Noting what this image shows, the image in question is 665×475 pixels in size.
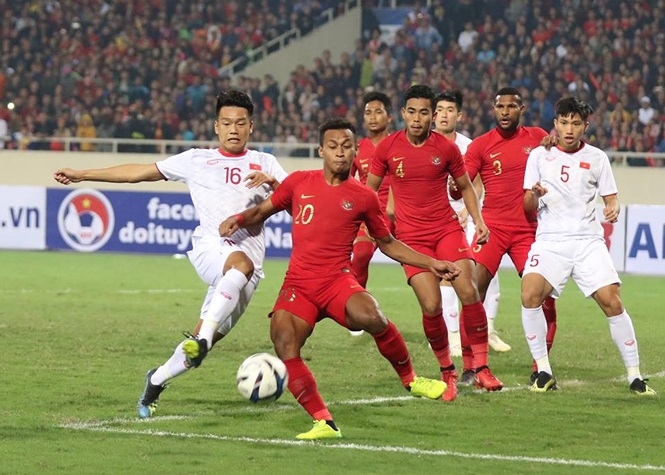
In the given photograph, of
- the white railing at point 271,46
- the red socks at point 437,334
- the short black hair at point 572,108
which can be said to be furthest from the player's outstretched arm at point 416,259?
the white railing at point 271,46

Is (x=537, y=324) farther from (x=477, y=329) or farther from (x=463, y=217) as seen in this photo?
(x=463, y=217)

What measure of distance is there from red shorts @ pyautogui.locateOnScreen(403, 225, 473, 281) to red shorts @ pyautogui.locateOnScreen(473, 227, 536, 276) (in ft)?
2.67

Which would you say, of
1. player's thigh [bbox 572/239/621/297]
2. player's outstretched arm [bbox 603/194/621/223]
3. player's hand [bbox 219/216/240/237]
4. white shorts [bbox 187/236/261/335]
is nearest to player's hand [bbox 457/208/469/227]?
player's thigh [bbox 572/239/621/297]

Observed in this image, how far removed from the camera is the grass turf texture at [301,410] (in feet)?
23.9

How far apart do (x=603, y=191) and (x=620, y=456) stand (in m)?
3.08

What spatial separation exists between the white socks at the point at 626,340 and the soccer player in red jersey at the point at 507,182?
1063 mm

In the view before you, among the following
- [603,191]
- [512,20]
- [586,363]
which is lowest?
[586,363]

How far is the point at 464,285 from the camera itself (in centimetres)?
1009

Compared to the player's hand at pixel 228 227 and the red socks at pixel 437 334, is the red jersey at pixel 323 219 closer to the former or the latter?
the player's hand at pixel 228 227

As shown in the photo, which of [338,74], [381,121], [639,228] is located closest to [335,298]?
[381,121]

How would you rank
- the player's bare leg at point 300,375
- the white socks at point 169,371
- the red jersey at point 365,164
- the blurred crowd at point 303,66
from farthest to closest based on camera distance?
the blurred crowd at point 303,66 → the red jersey at point 365,164 → the white socks at point 169,371 → the player's bare leg at point 300,375

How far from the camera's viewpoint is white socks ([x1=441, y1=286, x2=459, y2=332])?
484 inches

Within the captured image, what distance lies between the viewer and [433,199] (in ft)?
33.7

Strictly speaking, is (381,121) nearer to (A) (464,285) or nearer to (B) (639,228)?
(A) (464,285)
